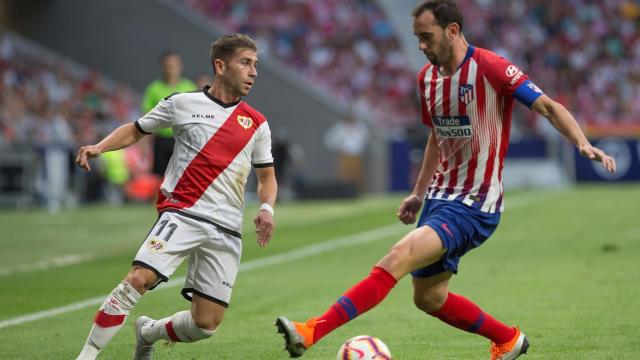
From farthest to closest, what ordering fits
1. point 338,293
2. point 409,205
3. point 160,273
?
point 338,293 < point 409,205 < point 160,273

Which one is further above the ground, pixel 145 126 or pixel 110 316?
pixel 145 126

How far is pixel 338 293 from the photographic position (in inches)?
448

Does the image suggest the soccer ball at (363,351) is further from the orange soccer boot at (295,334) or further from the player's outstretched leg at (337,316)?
the orange soccer boot at (295,334)

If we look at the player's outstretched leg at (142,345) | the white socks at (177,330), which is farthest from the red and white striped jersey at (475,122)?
the player's outstretched leg at (142,345)

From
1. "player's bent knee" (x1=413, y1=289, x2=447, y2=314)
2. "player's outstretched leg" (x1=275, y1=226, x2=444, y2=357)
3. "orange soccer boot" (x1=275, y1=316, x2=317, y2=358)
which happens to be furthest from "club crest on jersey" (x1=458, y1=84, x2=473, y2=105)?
"orange soccer boot" (x1=275, y1=316, x2=317, y2=358)

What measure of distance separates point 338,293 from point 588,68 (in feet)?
84.1

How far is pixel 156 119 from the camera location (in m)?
7.04

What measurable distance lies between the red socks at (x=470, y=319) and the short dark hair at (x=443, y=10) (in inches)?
62.7

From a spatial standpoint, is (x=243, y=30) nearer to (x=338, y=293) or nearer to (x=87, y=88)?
(x=87, y=88)

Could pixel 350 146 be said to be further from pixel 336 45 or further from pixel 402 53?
pixel 402 53

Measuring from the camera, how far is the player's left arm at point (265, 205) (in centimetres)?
681

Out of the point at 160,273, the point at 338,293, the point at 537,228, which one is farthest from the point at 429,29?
the point at 537,228

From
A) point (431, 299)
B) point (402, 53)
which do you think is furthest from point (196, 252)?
point (402, 53)

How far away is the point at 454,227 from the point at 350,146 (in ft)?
81.4
